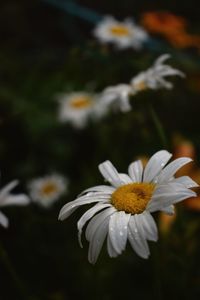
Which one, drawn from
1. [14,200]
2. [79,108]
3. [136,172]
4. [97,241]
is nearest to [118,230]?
[97,241]

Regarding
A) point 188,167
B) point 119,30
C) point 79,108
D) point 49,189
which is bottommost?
point 188,167

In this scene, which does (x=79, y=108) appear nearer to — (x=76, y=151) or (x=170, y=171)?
(x=76, y=151)

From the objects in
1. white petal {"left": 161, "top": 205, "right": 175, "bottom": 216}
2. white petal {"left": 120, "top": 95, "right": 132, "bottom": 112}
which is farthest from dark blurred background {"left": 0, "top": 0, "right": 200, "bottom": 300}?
white petal {"left": 161, "top": 205, "right": 175, "bottom": 216}

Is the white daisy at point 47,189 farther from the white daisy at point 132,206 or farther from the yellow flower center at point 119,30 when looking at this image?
the white daisy at point 132,206

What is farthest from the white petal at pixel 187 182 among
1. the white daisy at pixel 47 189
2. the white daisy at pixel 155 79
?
the white daisy at pixel 47 189

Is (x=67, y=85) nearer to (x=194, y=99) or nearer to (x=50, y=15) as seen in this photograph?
(x=194, y=99)

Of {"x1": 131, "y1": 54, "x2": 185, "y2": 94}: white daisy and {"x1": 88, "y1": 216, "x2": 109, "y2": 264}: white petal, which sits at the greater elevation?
{"x1": 131, "y1": 54, "x2": 185, "y2": 94}: white daisy

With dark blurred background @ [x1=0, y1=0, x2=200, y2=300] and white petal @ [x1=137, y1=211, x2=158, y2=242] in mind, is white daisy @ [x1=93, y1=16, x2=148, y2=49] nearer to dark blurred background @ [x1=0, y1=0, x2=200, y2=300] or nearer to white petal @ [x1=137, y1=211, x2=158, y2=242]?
dark blurred background @ [x1=0, y1=0, x2=200, y2=300]
